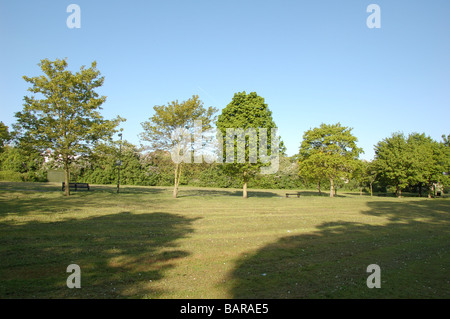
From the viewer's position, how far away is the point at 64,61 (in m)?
26.6

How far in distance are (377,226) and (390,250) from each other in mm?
5757

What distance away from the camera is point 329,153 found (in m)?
40.6

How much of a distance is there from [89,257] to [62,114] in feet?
78.2

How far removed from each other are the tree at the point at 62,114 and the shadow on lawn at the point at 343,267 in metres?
23.9

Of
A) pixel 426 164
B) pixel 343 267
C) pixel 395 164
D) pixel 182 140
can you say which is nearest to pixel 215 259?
pixel 343 267

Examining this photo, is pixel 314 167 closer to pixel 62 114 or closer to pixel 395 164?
pixel 395 164

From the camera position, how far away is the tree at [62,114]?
25.9 m

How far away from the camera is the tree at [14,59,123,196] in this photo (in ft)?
85.1

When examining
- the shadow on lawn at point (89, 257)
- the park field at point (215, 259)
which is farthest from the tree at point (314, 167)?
the shadow on lawn at point (89, 257)

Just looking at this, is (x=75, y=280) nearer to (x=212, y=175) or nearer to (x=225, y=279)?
(x=225, y=279)

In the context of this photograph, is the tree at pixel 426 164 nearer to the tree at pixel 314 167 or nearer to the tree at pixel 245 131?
the tree at pixel 314 167

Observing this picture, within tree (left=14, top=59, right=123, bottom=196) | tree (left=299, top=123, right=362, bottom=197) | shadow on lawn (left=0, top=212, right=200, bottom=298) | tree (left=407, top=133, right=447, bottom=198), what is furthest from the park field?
tree (left=407, top=133, right=447, bottom=198)

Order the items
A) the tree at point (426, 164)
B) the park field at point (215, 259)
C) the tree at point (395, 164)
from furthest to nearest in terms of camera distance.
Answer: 1. the tree at point (395, 164)
2. the tree at point (426, 164)
3. the park field at point (215, 259)

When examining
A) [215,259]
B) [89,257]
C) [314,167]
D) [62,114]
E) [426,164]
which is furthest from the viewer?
[426,164]
